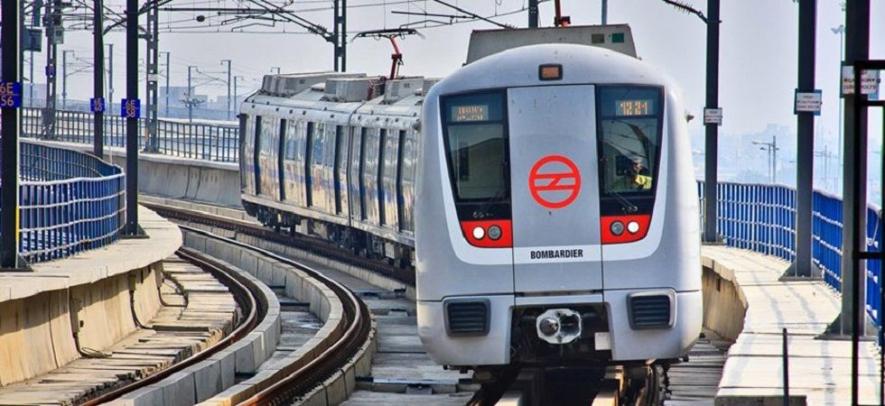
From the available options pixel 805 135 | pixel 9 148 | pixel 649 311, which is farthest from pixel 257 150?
pixel 649 311

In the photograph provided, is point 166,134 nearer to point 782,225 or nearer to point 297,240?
point 297,240

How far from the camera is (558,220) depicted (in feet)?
53.7

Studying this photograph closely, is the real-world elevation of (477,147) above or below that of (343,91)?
below

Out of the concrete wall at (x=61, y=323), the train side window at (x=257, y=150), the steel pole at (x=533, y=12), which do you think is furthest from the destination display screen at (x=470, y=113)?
the train side window at (x=257, y=150)

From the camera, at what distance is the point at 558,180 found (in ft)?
A: 54.1

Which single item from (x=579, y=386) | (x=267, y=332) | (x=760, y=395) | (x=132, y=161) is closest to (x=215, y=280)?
(x=132, y=161)

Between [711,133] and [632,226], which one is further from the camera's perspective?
[711,133]

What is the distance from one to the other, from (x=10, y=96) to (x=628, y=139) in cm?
806

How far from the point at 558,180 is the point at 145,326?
35.5ft

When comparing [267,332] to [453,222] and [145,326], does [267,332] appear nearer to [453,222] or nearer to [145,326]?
[145,326]

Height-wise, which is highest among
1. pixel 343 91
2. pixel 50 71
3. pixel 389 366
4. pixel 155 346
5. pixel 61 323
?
pixel 50 71

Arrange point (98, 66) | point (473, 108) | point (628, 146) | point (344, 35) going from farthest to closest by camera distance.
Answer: point (344, 35), point (98, 66), point (473, 108), point (628, 146)

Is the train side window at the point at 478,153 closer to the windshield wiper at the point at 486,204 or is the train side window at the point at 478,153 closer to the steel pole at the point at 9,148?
the windshield wiper at the point at 486,204

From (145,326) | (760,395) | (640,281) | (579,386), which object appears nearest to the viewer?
(760,395)
